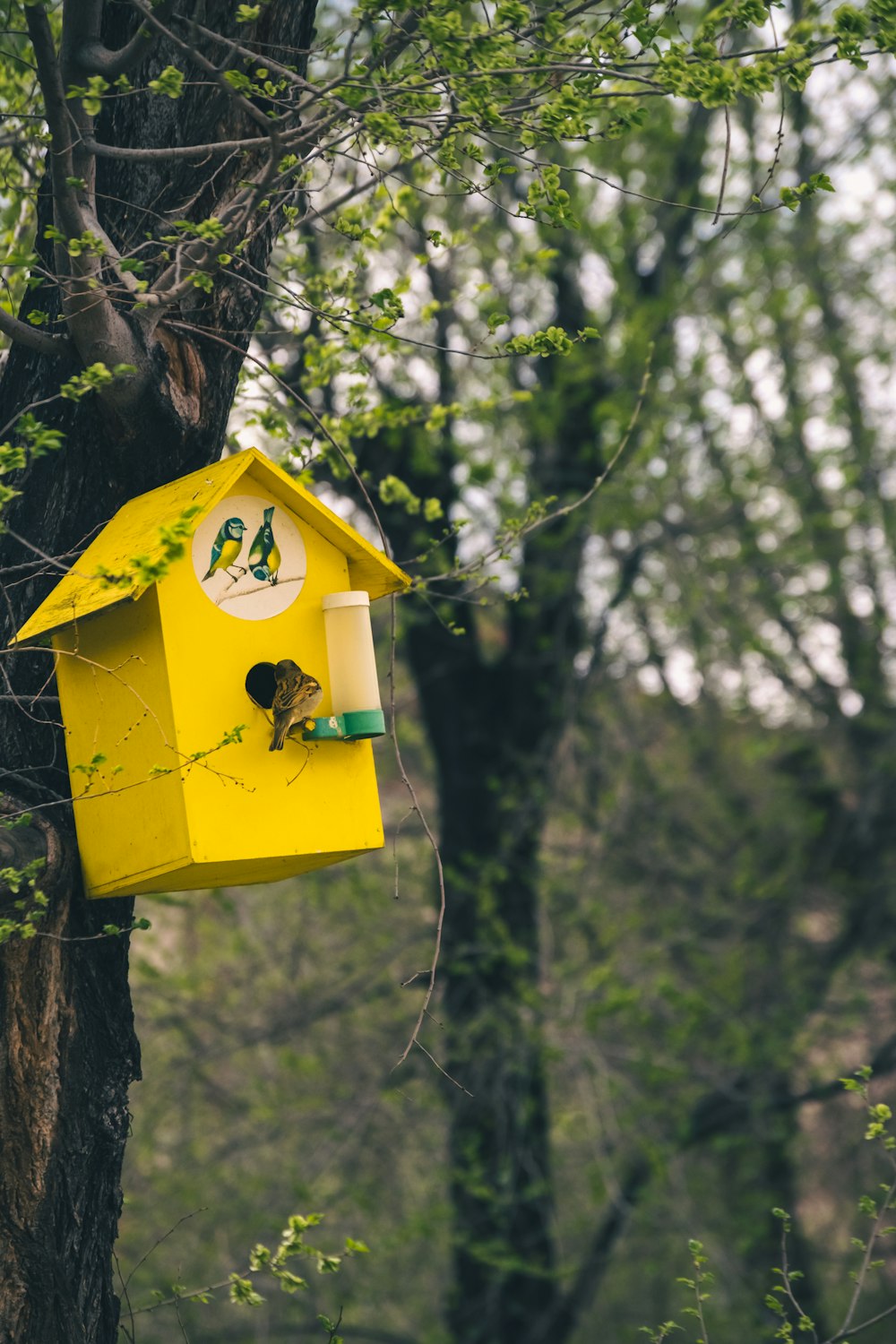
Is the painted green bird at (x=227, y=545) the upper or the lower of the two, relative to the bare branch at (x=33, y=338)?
lower

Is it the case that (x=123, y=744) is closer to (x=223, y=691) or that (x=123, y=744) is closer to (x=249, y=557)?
(x=223, y=691)

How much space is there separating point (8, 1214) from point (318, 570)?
129 centimetres

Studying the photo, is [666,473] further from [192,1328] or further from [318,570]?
[192,1328]

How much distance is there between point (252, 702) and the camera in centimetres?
241

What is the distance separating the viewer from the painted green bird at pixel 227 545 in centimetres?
246

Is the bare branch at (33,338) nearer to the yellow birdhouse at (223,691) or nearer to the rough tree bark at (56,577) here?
the rough tree bark at (56,577)

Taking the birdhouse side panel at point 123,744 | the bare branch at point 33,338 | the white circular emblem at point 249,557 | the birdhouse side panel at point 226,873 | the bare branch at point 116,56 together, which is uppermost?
the bare branch at point 116,56

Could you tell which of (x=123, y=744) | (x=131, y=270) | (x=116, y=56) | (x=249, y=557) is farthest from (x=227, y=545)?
(x=116, y=56)

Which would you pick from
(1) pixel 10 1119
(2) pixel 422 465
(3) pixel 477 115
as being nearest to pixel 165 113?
(3) pixel 477 115

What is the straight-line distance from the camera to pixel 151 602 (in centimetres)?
236

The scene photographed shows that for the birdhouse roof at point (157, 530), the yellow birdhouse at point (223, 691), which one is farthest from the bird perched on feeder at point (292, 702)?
the birdhouse roof at point (157, 530)

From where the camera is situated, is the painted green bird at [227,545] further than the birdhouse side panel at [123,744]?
Yes

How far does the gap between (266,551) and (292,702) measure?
343mm

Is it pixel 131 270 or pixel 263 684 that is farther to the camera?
pixel 263 684
